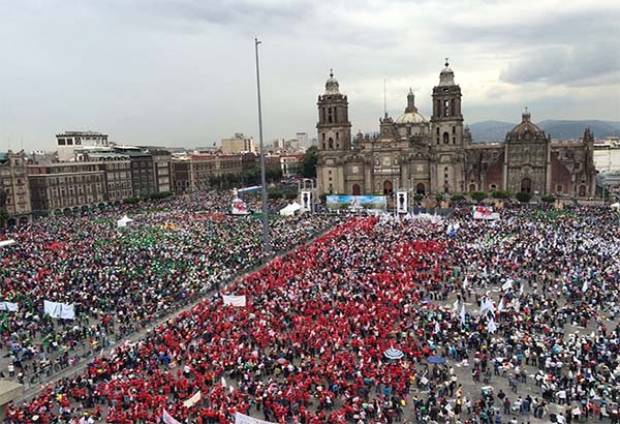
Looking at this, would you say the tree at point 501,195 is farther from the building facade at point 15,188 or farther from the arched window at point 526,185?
the building facade at point 15,188

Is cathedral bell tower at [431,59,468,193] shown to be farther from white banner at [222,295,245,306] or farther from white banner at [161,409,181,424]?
white banner at [161,409,181,424]

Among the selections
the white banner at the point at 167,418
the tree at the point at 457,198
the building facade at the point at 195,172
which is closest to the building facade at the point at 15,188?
the building facade at the point at 195,172

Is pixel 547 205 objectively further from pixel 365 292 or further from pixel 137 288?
pixel 137 288

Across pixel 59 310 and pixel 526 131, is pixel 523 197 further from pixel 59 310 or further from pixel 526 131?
pixel 59 310

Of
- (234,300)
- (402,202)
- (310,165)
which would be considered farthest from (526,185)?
(234,300)

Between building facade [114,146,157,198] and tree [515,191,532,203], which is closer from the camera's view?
tree [515,191,532,203]

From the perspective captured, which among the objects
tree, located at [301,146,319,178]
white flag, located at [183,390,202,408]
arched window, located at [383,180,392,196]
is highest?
tree, located at [301,146,319,178]

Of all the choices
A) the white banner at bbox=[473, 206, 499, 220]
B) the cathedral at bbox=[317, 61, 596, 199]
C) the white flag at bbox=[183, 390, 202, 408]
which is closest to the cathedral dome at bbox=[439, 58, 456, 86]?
the cathedral at bbox=[317, 61, 596, 199]

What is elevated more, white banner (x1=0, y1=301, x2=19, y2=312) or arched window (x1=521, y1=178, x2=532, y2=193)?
arched window (x1=521, y1=178, x2=532, y2=193)
